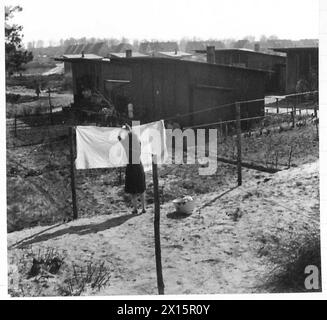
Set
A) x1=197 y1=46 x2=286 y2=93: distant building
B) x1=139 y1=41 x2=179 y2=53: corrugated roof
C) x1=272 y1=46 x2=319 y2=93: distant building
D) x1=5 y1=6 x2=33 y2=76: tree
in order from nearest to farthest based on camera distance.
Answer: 1. x1=5 y1=6 x2=33 y2=76: tree
2. x1=272 y1=46 x2=319 y2=93: distant building
3. x1=197 y1=46 x2=286 y2=93: distant building
4. x1=139 y1=41 x2=179 y2=53: corrugated roof

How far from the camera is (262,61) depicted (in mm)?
27484

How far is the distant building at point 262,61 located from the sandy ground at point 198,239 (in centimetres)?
1930

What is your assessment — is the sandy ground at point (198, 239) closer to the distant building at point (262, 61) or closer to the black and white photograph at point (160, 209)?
the black and white photograph at point (160, 209)

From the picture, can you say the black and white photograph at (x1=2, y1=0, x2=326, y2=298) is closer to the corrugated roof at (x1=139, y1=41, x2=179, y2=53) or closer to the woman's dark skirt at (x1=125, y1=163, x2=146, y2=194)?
the woman's dark skirt at (x1=125, y1=163, x2=146, y2=194)

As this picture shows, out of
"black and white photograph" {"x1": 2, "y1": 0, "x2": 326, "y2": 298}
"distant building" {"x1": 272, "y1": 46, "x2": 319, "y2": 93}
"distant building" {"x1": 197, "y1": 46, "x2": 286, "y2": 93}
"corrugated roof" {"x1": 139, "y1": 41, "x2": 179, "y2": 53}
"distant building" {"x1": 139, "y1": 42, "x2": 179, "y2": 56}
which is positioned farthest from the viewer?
"corrugated roof" {"x1": 139, "y1": 41, "x2": 179, "y2": 53}

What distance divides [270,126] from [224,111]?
2.46 meters

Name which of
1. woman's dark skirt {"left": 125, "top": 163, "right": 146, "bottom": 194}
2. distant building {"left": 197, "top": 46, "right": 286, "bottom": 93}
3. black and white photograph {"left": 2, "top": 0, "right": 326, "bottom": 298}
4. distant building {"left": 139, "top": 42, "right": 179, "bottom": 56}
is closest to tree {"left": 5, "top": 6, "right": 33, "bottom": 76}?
black and white photograph {"left": 2, "top": 0, "right": 326, "bottom": 298}

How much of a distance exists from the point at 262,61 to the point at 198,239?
22.6 m

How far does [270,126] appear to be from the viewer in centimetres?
1365

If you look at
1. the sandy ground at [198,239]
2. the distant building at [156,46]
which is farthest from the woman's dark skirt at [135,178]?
the distant building at [156,46]

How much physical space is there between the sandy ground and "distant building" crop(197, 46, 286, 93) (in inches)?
760

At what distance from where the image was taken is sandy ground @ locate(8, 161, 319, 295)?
5.41 metres

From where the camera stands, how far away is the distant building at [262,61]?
26.6m
